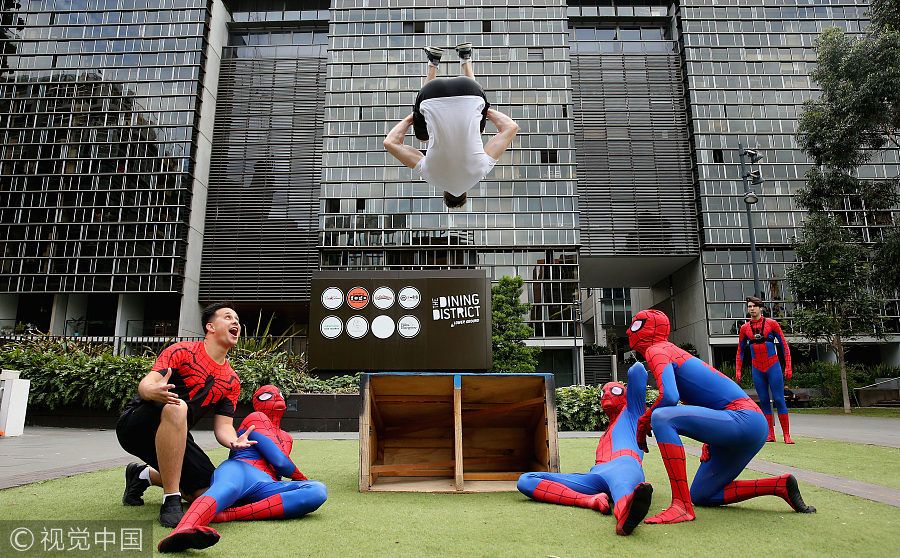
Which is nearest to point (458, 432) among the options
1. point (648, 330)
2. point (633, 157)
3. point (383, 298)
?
point (648, 330)

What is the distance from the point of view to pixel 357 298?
1416 centimetres

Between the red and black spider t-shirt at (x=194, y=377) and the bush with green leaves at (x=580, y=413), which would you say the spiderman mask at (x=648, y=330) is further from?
the bush with green leaves at (x=580, y=413)

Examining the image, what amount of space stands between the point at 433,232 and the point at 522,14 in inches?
753

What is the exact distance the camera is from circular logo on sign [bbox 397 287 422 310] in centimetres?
1409

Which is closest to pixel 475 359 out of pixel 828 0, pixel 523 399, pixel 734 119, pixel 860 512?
pixel 523 399

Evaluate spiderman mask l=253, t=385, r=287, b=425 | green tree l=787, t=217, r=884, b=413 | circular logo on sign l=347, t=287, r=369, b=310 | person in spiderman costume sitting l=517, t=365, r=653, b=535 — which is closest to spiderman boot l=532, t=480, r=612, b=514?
person in spiderman costume sitting l=517, t=365, r=653, b=535

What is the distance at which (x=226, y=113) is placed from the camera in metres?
42.1

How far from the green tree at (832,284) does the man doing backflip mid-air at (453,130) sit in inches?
797

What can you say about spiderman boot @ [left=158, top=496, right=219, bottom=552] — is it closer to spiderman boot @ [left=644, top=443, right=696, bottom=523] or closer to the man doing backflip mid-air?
spiderman boot @ [left=644, top=443, right=696, bottom=523]

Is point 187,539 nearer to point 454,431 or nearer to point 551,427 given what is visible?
point 454,431

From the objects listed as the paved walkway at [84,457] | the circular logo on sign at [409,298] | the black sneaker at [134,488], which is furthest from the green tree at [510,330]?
the black sneaker at [134,488]

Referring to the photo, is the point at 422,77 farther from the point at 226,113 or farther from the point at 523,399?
the point at 523,399

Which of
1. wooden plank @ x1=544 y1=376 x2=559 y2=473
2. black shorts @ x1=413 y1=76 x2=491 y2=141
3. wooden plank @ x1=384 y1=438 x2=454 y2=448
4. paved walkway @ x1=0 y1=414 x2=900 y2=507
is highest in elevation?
black shorts @ x1=413 y1=76 x2=491 y2=141

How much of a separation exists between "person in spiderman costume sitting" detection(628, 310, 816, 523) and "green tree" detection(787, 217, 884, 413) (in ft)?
69.1
